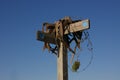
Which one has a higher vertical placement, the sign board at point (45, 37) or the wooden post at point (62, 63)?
the sign board at point (45, 37)

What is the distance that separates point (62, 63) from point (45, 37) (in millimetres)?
656

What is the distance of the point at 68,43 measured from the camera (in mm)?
6363

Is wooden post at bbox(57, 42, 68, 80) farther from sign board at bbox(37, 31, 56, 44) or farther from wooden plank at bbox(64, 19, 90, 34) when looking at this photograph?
wooden plank at bbox(64, 19, 90, 34)

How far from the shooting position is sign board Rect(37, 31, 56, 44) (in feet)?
20.1

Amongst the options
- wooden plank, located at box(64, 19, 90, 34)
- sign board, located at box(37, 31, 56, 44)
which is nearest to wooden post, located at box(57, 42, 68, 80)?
sign board, located at box(37, 31, 56, 44)

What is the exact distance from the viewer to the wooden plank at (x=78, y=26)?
6.07 meters

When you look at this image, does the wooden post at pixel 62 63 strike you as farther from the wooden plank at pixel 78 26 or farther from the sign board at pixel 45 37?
the wooden plank at pixel 78 26

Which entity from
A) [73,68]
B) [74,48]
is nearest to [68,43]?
[74,48]

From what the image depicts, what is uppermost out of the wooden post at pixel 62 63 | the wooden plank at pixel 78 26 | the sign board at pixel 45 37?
the wooden plank at pixel 78 26

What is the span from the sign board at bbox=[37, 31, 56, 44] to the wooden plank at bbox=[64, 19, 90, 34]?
0.31m

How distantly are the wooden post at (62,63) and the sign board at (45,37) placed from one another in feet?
0.75

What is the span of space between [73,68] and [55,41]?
711mm

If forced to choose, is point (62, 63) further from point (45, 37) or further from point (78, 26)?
point (78, 26)

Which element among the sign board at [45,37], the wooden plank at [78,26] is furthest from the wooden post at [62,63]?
the wooden plank at [78,26]
